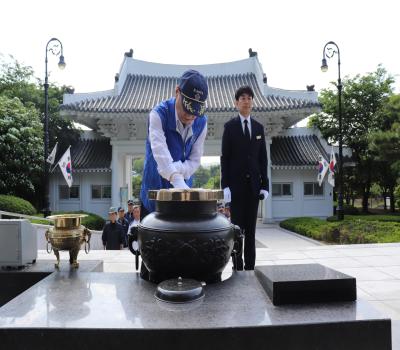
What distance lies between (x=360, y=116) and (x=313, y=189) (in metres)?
4.82

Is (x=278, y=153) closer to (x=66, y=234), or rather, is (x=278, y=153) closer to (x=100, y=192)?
(x=100, y=192)

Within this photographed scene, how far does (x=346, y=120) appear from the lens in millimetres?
17922

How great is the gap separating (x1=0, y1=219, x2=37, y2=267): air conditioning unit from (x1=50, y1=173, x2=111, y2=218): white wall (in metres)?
13.1

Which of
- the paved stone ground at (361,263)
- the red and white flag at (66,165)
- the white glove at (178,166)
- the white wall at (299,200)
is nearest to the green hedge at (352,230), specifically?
the white wall at (299,200)

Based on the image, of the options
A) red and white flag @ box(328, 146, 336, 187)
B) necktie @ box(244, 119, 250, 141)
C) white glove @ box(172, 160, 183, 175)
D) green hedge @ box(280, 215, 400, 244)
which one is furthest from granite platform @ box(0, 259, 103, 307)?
red and white flag @ box(328, 146, 336, 187)

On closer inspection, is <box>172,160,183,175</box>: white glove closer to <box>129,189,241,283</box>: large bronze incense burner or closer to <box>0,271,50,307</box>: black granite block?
<box>129,189,241,283</box>: large bronze incense burner

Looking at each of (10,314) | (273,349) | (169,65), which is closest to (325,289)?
(273,349)

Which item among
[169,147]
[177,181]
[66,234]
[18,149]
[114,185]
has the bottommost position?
[66,234]

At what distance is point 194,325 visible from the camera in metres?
1.50

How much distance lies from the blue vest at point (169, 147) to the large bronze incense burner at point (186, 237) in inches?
26.2

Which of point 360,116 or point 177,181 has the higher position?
point 360,116

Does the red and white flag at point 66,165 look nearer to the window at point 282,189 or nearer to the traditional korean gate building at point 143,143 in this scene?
the traditional korean gate building at point 143,143

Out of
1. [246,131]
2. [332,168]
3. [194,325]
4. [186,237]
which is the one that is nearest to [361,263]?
[246,131]

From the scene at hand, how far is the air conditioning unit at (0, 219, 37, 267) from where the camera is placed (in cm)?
271
